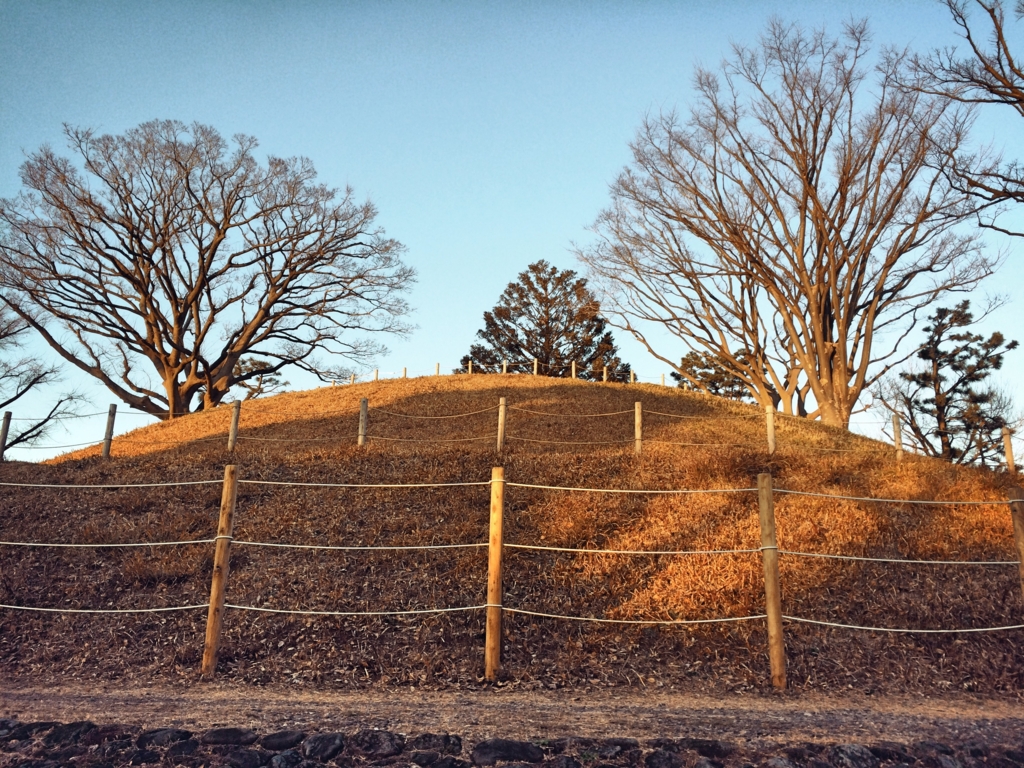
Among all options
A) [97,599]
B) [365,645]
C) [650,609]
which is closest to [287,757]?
[365,645]

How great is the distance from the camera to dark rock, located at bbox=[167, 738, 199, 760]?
4.54 meters

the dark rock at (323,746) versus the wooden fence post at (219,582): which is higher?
the wooden fence post at (219,582)

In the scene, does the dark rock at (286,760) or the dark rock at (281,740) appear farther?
the dark rock at (281,740)

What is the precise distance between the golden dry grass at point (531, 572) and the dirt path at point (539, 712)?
0.46 m

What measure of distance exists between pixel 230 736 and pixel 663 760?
2.92 metres

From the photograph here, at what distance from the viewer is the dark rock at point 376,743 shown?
4641 mm

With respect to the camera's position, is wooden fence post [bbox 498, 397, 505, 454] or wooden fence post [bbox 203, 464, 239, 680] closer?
wooden fence post [bbox 203, 464, 239, 680]

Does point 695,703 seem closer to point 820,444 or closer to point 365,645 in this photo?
point 365,645

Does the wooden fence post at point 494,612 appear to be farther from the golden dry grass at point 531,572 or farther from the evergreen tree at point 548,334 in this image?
the evergreen tree at point 548,334

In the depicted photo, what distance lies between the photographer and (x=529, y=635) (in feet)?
24.8

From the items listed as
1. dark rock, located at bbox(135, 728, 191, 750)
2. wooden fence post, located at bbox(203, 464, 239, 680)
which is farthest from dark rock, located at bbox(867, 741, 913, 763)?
wooden fence post, located at bbox(203, 464, 239, 680)

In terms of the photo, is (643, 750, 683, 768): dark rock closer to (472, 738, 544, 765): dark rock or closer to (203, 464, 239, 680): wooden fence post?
(472, 738, 544, 765): dark rock

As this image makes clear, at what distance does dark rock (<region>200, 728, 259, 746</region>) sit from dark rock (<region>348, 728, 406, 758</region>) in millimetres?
713

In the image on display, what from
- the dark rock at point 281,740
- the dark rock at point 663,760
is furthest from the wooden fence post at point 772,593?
the dark rock at point 281,740
